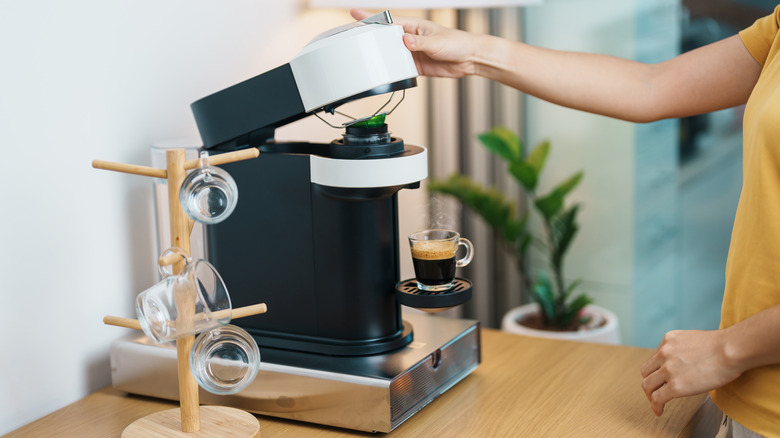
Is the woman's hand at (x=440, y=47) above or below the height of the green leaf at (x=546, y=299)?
above

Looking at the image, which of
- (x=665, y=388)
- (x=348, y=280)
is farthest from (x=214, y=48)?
(x=665, y=388)

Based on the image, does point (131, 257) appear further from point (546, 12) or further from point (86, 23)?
point (546, 12)

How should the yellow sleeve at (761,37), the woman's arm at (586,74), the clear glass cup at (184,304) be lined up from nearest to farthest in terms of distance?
the clear glass cup at (184,304), the yellow sleeve at (761,37), the woman's arm at (586,74)

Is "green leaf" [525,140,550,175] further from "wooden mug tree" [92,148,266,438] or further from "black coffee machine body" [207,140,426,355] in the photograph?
"wooden mug tree" [92,148,266,438]

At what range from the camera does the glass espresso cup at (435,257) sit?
1004mm

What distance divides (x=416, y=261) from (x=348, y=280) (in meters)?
0.09

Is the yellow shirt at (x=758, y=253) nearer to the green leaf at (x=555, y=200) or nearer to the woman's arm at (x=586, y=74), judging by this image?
the woman's arm at (x=586, y=74)

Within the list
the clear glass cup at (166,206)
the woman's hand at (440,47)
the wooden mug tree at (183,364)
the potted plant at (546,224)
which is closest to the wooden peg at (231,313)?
the wooden mug tree at (183,364)

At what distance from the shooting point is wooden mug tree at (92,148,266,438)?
86cm

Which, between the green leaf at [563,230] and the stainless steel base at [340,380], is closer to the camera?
the stainless steel base at [340,380]

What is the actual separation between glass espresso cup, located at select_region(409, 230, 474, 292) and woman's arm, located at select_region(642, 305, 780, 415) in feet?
0.89

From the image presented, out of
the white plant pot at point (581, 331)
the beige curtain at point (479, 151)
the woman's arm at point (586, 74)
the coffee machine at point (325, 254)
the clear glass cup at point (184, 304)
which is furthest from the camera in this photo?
the beige curtain at point (479, 151)

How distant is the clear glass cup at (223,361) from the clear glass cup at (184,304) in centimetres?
4

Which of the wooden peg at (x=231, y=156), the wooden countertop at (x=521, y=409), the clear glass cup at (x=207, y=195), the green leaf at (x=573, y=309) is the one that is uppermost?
the wooden peg at (x=231, y=156)
